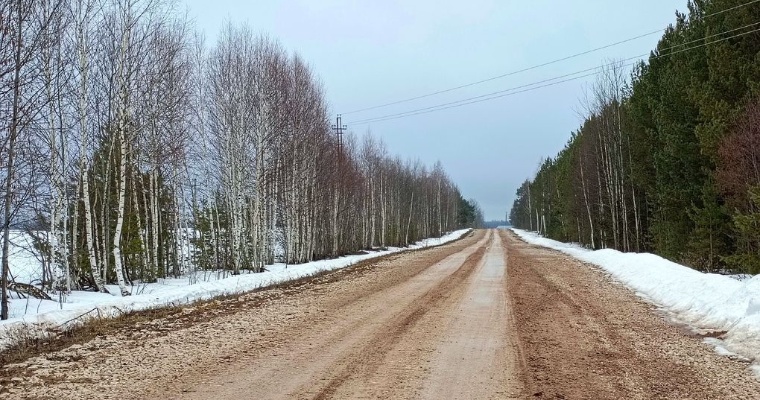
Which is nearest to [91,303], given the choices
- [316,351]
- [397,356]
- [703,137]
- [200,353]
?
[200,353]

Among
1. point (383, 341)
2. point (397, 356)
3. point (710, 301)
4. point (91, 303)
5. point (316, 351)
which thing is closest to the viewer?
point (397, 356)

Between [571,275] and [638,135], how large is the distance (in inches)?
526

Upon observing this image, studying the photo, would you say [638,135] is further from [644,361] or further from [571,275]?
[644,361]

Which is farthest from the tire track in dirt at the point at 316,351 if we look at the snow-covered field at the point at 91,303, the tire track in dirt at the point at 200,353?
the snow-covered field at the point at 91,303

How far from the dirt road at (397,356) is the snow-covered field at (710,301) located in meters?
0.38

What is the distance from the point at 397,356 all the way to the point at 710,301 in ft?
19.8

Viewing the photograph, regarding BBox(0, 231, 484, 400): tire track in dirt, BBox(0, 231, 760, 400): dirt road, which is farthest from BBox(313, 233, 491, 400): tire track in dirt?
BBox(0, 231, 484, 400): tire track in dirt

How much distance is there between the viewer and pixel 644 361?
19.5 feet

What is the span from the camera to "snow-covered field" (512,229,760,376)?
6.56 meters

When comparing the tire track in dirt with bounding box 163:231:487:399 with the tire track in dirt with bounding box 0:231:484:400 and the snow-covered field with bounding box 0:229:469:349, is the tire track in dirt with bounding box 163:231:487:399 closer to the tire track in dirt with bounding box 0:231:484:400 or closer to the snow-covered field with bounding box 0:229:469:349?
the tire track in dirt with bounding box 0:231:484:400

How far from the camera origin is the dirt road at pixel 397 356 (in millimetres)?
5012

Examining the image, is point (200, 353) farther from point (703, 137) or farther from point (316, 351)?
point (703, 137)

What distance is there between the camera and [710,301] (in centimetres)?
884

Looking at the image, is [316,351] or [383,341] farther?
[383,341]
